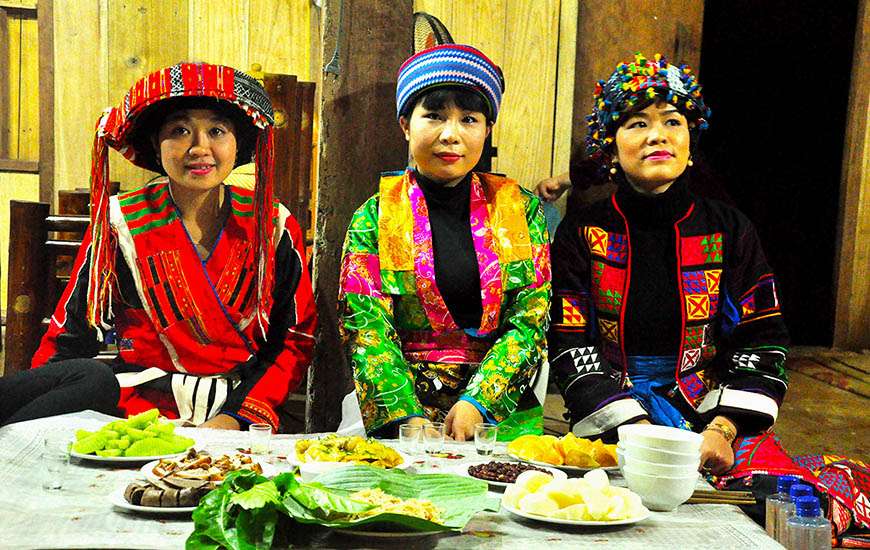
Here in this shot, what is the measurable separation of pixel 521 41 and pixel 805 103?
409cm

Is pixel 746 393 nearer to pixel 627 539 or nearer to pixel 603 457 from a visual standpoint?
pixel 603 457

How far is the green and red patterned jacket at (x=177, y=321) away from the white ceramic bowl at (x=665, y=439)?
1.38 meters

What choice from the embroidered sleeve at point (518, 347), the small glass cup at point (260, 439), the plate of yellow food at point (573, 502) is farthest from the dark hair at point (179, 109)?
the plate of yellow food at point (573, 502)

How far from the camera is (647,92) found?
10.3ft

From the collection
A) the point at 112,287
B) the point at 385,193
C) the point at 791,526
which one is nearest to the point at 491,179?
the point at 385,193

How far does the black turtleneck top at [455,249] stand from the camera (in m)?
3.25

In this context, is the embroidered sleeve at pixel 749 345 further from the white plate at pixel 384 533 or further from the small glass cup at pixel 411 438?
the white plate at pixel 384 533

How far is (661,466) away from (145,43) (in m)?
4.39

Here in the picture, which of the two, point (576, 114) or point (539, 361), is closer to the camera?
point (539, 361)

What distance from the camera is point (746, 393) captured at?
9.96ft

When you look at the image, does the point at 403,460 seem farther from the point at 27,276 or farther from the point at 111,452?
the point at 27,276

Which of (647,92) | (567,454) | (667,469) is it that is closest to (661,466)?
(667,469)

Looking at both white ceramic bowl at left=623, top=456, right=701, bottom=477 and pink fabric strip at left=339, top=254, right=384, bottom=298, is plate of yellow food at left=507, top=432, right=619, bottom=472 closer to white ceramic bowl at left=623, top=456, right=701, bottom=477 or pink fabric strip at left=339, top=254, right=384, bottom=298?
white ceramic bowl at left=623, top=456, right=701, bottom=477

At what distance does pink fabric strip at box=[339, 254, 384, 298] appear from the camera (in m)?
3.15
